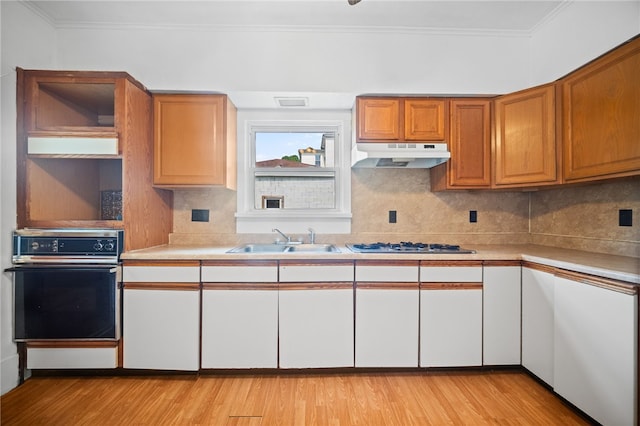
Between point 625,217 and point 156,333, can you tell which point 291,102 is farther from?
point 625,217

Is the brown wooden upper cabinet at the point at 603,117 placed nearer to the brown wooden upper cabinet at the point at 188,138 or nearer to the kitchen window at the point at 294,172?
the kitchen window at the point at 294,172

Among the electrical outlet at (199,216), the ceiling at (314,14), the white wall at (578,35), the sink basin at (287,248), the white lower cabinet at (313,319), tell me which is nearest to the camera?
the white wall at (578,35)

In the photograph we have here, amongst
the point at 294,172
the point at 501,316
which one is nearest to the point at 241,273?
the point at 294,172

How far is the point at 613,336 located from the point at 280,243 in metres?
2.29

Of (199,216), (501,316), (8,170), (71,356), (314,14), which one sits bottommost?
(71,356)

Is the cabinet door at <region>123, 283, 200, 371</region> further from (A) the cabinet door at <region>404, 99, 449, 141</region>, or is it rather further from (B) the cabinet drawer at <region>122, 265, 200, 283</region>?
(A) the cabinet door at <region>404, 99, 449, 141</region>

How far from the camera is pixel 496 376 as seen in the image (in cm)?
219

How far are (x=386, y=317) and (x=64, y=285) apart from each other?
2.26m

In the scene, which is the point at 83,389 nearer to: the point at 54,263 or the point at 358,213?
the point at 54,263

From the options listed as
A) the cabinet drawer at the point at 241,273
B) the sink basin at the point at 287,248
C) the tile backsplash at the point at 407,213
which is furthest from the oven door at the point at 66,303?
the sink basin at the point at 287,248

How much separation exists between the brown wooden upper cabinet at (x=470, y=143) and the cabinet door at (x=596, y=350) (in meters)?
1.00

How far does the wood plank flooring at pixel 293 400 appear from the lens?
1.75 meters

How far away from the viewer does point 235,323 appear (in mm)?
2158

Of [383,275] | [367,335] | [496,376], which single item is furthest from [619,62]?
[367,335]
